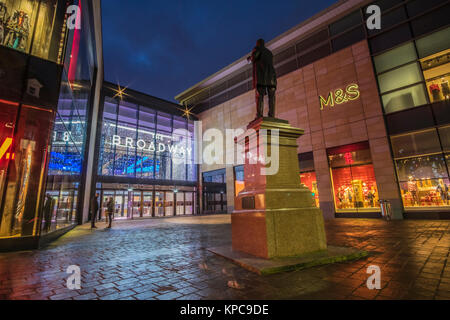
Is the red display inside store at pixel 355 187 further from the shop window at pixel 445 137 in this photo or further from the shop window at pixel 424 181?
the shop window at pixel 445 137

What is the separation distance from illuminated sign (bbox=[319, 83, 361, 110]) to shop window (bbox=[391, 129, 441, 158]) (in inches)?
148

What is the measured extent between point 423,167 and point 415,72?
591 cm

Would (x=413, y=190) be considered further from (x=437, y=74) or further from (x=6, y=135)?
(x=6, y=135)

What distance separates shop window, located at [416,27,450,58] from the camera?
12148 mm

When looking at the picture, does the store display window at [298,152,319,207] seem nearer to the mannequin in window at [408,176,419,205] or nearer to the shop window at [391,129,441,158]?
the shop window at [391,129,441,158]

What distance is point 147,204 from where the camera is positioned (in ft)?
75.2

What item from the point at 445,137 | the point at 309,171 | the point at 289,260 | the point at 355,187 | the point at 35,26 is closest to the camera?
the point at 289,260

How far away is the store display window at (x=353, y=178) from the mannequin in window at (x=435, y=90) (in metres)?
4.17

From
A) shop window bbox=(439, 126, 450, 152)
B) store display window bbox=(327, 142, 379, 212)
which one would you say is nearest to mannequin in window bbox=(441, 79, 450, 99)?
shop window bbox=(439, 126, 450, 152)

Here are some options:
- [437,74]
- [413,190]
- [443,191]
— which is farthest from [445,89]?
[413,190]

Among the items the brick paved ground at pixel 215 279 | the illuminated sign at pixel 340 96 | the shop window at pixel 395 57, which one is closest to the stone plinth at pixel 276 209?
the brick paved ground at pixel 215 279
